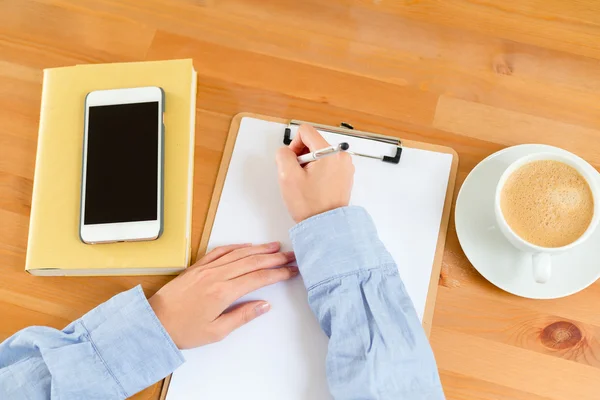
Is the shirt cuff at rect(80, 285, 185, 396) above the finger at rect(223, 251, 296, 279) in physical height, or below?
below

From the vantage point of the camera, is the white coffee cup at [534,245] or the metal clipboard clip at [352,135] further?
the metal clipboard clip at [352,135]

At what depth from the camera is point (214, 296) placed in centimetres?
70

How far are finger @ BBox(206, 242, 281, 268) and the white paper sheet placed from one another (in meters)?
0.01

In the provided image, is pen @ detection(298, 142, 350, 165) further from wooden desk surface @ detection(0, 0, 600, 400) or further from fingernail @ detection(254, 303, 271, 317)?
fingernail @ detection(254, 303, 271, 317)

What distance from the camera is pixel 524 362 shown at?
27.0 inches

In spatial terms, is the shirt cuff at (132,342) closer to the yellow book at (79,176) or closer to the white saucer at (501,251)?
the yellow book at (79,176)

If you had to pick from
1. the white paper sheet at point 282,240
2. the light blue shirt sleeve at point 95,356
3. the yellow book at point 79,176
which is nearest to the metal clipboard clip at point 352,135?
the white paper sheet at point 282,240

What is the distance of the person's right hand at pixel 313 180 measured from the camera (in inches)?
28.1

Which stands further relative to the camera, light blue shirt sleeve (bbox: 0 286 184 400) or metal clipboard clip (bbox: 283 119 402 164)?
metal clipboard clip (bbox: 283 119 402 164)

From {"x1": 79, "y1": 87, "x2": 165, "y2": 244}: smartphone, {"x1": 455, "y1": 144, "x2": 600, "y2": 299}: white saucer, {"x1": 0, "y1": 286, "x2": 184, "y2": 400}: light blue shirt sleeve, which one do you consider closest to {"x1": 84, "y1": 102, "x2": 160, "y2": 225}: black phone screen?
{"x1": 79, "y1": 87, "x2": 165, "y2": 244}: smartphone

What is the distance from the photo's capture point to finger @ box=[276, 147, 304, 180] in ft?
2.38

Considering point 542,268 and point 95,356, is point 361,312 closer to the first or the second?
point 542,268

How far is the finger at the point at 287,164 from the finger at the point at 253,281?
0.12 metres

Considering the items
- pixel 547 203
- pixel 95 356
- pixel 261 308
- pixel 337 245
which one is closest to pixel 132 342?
pixel 95 356
